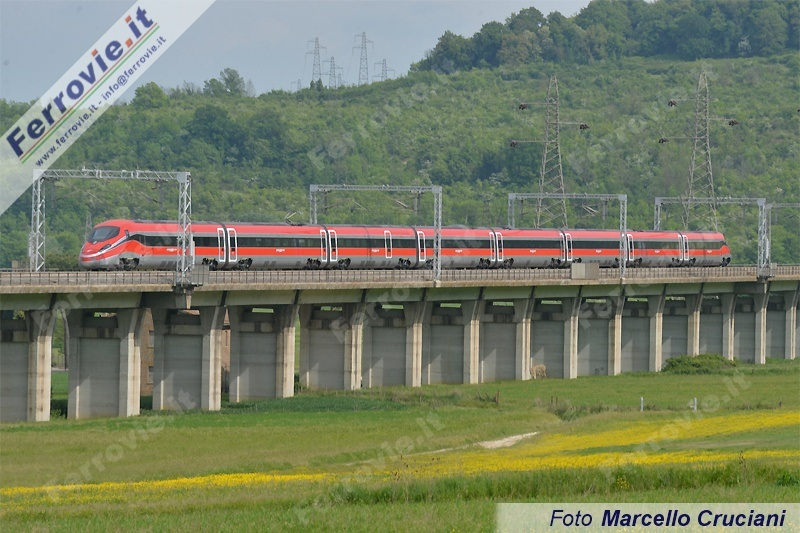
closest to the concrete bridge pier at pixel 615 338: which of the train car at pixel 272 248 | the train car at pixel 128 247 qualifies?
the train car at pixel 272 248

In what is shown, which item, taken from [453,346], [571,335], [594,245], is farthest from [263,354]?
[594,245]

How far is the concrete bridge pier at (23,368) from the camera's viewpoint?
257ft

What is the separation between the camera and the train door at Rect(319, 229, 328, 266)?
102 meters

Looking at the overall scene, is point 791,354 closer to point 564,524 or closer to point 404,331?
point 404,331

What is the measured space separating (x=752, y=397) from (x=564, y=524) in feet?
199

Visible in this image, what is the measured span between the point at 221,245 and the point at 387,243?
17236 mm

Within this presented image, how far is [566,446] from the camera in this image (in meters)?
69.2

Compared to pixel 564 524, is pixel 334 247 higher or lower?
higher

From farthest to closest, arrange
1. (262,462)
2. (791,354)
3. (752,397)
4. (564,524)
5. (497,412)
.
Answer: (791,354) → (752,397) → (497,412) → (262,462) → (564,524)

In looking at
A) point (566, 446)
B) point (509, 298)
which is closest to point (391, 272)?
point (509, 298)

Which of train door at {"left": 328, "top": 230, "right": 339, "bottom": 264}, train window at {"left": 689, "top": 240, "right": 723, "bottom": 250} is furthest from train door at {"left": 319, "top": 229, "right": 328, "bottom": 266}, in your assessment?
train window at {"left": 689, "top": 240, "right": 723, "bottom": 250}

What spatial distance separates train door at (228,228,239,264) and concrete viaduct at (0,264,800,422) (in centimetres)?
300

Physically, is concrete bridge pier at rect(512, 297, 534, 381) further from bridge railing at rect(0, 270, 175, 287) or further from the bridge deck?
bridge railing at rect(0, 270, 175, 287)

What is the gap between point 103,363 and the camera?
3329 inches
